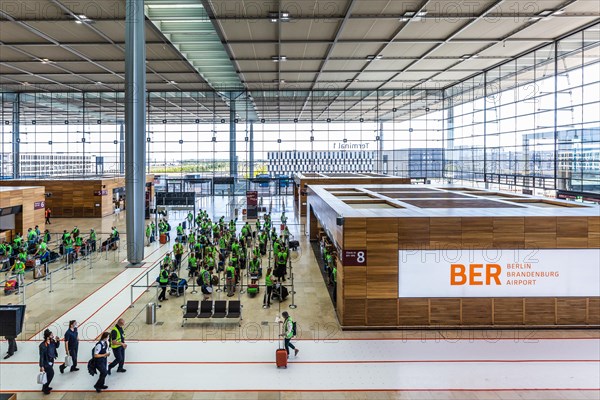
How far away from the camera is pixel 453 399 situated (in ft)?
22.0

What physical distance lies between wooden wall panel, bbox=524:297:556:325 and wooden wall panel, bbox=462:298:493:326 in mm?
955

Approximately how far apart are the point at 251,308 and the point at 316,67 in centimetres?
1815

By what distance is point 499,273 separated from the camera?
9.84 metres

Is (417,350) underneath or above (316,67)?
underneath

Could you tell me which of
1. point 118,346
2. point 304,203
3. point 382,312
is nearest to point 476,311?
point 382,312

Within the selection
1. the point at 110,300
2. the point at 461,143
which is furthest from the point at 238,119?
the point at 110,300

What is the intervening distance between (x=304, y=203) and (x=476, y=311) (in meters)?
18.9

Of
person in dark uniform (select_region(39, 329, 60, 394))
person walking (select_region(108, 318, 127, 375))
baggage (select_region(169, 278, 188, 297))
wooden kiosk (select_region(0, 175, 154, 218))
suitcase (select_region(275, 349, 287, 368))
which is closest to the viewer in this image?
person in dark uniform (select_region(39, 329, 60, 394))

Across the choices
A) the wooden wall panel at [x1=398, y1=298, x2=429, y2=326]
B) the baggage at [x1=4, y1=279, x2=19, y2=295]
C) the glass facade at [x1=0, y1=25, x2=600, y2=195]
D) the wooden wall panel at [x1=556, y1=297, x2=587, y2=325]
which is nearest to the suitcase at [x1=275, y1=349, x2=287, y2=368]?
the wooden wall panel at [x1=398, y1=298, x2=429, y2=326]

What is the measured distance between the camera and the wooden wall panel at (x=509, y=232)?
387 inches

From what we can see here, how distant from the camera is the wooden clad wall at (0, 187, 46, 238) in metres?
20.6

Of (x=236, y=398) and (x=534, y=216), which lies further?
(x=534, y=216)

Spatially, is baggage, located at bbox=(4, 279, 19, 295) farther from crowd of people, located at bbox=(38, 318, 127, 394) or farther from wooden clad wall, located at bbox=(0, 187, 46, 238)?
wooden clad wall, located at bbox=(0, 187, 46, 238)

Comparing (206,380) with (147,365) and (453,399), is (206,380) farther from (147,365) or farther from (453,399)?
(453,399)
